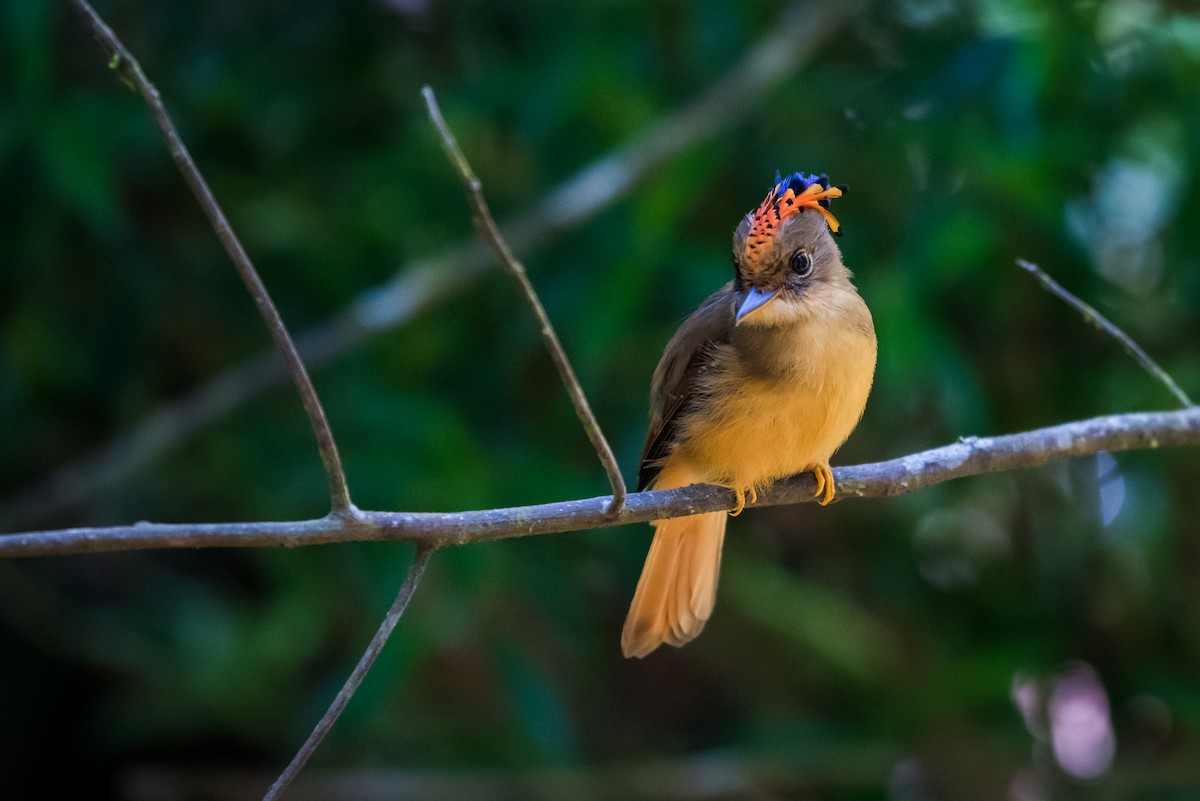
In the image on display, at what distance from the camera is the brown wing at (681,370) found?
9.37 feet

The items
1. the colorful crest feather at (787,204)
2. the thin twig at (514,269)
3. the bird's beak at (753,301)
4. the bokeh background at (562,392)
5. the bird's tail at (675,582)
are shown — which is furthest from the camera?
the bokeh background at (562,392)

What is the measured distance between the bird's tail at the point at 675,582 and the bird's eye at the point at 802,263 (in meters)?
0.50

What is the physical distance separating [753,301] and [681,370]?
0.45 meters

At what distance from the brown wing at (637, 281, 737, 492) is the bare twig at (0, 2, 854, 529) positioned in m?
0.98

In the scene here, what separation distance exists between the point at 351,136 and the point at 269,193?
0.31m

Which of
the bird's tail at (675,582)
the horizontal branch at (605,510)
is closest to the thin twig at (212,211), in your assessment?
the horizontal branch at (605,510)

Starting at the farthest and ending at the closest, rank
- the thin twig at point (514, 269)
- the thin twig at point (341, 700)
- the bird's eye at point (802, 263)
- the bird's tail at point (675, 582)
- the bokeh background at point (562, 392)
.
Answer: the bokeh background at point (562, 392), the bird's tail at point (675, 582), the bird's eye at point (802, 263), the thin twig at point (341, 700), the thin twig at point (514, 269)

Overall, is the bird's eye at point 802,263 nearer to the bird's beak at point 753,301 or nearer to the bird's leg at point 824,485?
the bird's beak at point 753,301

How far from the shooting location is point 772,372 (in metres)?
2.63

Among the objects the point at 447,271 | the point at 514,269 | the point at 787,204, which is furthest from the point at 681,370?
the point at 514,269

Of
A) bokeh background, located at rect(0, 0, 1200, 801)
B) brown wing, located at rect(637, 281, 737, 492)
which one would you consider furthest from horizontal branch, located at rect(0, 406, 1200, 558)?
bokeh background, located at rect(0, 0, 1200, 801)

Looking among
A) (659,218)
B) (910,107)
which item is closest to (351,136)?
(659,218)

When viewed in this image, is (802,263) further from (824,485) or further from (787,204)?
(824,485)

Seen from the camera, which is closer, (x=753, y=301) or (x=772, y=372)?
(x=753, y=301)
